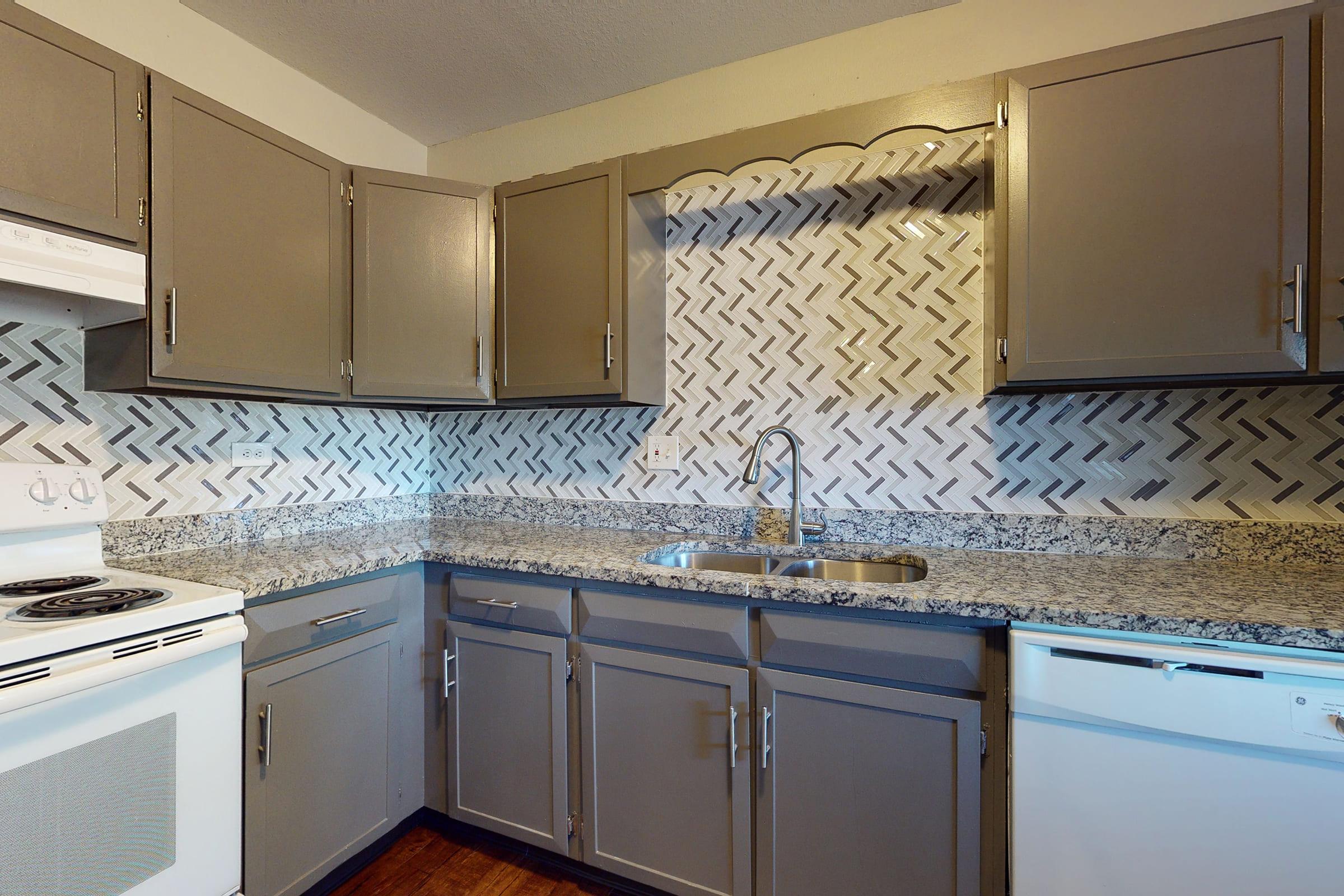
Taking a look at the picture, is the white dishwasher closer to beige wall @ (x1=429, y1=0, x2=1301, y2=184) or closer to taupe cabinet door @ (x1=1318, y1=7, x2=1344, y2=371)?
taupe cabinet door @ (x1=1318, y1=7, x2=1344, y2=371)

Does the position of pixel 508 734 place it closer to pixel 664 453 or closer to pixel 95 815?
pixel 95 815

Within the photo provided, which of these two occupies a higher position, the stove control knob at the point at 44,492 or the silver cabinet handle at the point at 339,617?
the stove control knob at the point at 44,492

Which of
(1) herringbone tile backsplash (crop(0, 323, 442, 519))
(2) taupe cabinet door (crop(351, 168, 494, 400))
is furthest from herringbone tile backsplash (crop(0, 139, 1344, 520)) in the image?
(2) taupe cabinet door (crop(351, 168, 494, 400))

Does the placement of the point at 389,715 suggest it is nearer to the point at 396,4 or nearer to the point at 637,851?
the point at 637,851

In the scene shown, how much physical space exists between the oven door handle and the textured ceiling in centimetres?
180

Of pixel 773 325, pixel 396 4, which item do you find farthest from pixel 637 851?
pixel 396 4

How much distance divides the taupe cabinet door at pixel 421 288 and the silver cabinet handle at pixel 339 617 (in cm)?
71

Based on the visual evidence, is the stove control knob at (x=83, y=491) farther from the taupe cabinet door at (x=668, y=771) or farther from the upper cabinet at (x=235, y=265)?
the taupe cabinet door at (x=668, y=771)

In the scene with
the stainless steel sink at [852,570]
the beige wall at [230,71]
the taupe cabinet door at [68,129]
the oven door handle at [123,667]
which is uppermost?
the beige wall at [230,71]

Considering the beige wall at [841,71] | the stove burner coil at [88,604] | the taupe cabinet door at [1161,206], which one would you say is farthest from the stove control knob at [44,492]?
the taupe cabinet door at [1161,206]

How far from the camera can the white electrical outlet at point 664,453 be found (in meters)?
2.24

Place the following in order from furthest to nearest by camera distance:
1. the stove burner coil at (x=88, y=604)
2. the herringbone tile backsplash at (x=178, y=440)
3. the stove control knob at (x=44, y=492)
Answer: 1. the herringbone tile backsplash at (x=178, y=440)
2. the stove control knob at (x=44, y=492)
3. the stove burner coil at (x=88, y=604)

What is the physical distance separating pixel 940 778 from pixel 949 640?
0.96 ft

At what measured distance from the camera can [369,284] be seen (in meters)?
1.99
